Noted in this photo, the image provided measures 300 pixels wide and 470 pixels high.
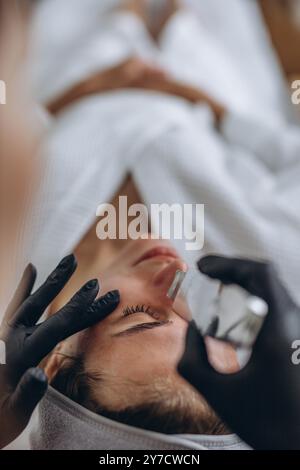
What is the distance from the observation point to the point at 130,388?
354 mm

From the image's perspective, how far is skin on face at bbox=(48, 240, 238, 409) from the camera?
1.16 ft

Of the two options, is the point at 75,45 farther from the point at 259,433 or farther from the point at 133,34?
the point at 259,433

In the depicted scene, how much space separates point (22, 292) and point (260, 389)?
17 centimetres

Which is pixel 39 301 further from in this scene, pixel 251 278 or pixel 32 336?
pixel 251 278

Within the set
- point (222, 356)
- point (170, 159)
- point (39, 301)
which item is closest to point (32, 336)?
point (39, 301)

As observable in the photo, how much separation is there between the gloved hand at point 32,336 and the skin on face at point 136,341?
1cm

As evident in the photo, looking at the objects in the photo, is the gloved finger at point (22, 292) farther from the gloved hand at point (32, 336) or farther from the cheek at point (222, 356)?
the cheek at point (222, 356)

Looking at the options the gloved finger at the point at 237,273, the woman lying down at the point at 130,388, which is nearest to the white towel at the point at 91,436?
the woman lying down at the point at 130,388

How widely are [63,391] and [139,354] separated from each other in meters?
0.05

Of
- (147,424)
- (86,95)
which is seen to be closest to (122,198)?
(147,424)

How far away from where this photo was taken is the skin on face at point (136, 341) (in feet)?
1.16

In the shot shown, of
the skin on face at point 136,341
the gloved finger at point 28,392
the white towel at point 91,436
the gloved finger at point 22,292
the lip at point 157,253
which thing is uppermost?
the lip at point 157,253

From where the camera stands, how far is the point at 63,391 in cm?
36

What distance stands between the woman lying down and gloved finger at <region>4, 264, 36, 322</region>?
0.09ft
